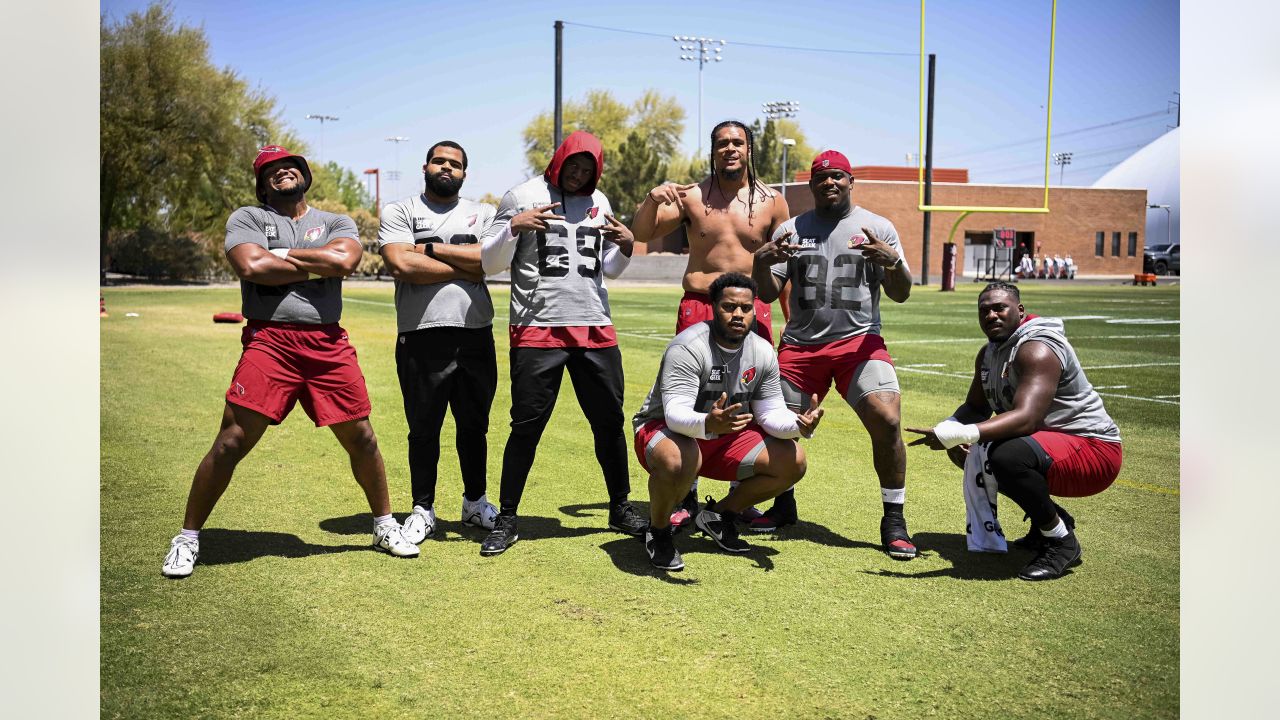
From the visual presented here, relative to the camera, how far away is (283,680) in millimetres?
3744

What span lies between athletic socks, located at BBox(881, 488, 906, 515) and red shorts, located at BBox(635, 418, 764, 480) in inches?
30.2

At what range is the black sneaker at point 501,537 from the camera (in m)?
5.27

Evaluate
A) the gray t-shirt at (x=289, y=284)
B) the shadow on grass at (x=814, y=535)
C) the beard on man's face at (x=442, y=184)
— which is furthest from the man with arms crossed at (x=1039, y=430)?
the gray t-shirt at (x=289, y=284)

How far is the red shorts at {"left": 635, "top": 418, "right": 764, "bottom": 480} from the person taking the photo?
516cm

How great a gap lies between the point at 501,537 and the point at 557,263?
53.5 inches

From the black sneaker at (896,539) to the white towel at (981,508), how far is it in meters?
0.29

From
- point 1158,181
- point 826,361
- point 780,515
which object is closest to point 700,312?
point 826,361

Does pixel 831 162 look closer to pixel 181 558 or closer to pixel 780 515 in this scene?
pixel 780 515

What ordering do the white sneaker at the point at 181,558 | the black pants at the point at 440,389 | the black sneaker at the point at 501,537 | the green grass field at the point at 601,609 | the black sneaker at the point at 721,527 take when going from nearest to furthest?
the green grass field at the point at 601,609
the white sneaker at the point at 181,558
the black sneaker at the point at 501,537
the black sneaker at the point at 721,527
the black pants at the point at 440,389

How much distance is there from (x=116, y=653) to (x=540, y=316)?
2421 millimetres

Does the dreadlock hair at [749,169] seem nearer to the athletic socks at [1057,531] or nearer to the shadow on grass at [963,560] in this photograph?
the shadow on grass at [963,560]

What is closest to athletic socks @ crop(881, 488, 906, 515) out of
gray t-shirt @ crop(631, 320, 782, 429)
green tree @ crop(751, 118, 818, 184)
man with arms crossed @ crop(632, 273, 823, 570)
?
man with arms crossed @ crop(632, 273, 823, 570)
